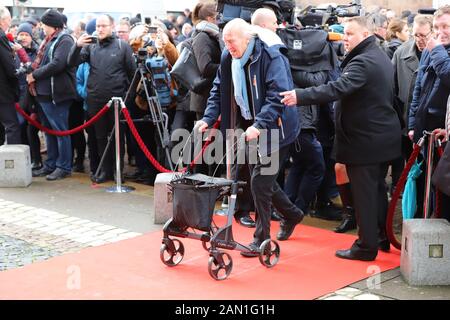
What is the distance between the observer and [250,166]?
22.2 ft

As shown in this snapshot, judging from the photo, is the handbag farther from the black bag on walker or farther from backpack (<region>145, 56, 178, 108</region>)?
backpack (<region>145, 56, 178, 108</region>)

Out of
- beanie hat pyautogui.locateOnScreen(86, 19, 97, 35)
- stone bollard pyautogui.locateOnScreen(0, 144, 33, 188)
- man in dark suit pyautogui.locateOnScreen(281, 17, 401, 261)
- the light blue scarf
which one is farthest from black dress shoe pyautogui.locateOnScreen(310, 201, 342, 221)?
beanie hat pyautogui.locateOnScreen(86, 19, 97, 35)

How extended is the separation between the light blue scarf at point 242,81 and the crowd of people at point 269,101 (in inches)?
0.5

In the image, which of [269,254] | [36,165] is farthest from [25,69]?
[269,254]

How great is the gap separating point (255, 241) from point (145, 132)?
12.8 ft

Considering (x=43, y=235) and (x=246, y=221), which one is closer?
(x=43, y=235)

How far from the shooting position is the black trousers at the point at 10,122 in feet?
33.9

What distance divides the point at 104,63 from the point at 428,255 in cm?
518

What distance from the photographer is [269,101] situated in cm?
640

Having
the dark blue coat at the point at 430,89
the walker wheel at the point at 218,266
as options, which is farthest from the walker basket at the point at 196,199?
the dark blue coat at the point at 430,89

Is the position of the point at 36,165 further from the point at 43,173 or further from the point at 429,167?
the point at 429,167
